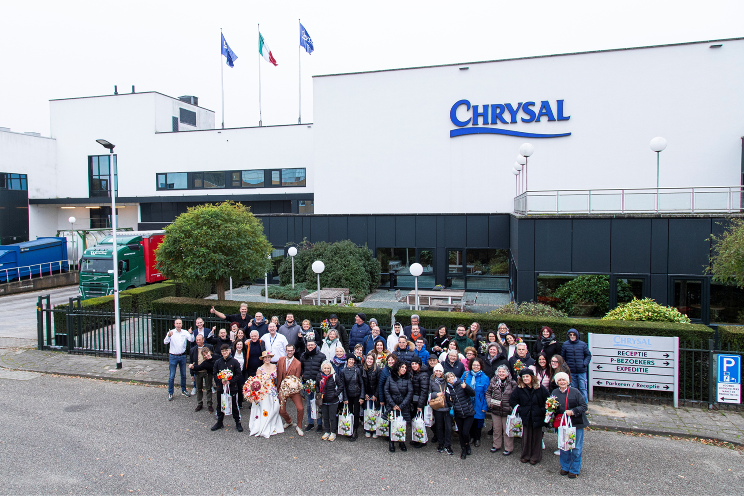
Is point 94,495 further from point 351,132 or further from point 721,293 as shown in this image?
point 351,132

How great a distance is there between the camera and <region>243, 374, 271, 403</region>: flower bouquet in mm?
7891

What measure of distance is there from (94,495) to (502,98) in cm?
2182

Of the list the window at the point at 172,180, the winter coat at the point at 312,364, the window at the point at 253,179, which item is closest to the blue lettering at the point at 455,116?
the window at the point at 253,179

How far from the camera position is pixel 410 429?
27.1ft

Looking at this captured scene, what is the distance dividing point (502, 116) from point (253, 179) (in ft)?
57.2

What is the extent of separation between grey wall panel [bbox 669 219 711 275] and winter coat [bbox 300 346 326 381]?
33.9ft

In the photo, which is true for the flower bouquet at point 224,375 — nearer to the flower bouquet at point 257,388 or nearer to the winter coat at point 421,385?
the flower bouquet at point 257,388

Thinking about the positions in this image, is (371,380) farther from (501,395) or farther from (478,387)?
(501,395)

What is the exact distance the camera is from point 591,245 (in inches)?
529

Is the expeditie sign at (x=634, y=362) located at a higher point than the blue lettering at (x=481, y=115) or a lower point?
lower

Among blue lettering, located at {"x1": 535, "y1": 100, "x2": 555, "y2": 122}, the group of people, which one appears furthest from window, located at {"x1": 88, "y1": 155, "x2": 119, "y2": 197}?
the group of people

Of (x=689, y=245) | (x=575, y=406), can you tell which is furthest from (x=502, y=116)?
(x=575, y=406)

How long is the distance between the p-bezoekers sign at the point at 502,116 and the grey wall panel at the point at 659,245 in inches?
391

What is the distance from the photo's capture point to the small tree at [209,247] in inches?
567
